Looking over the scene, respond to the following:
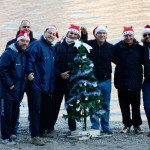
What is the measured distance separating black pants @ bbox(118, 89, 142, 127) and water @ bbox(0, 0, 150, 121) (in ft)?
40.4

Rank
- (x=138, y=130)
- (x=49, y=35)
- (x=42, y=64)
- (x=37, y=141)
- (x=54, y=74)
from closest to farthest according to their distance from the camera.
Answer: (x=37, y=141), (x=42, y=64), (x=49, y=35), (x=54, y=74), (x=138, y=130)

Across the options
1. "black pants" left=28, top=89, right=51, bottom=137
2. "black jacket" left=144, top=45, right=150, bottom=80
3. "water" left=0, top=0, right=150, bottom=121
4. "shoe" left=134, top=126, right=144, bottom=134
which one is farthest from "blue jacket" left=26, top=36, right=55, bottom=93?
"water" left=0, top=0, right=150, bottom=121

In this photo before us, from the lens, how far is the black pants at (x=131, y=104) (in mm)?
10227

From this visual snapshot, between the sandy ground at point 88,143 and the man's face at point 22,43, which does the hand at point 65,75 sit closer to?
the man's face at point 22,43

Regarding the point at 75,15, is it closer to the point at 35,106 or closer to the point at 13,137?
the point at 13,137

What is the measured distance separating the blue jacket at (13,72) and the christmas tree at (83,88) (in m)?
1.00

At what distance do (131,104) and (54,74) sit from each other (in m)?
1.62

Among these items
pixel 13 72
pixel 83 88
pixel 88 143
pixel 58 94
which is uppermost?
pixel 13 72

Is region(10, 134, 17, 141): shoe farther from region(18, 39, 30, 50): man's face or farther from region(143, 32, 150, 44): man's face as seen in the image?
region(143, 32, 150, 44): man's face

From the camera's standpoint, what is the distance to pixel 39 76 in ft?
31.1

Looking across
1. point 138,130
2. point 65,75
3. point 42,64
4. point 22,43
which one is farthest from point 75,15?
point 22,43

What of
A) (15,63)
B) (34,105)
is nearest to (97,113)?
(34,105)

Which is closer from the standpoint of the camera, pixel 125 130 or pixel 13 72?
pixel 13 72

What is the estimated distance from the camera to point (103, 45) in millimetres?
10031
